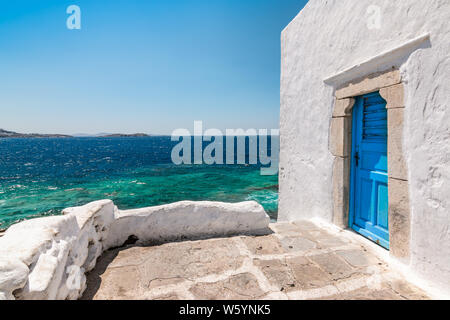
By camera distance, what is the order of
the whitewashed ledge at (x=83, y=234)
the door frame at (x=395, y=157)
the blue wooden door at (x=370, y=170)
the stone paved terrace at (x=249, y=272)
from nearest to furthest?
the whitewashed ledge at (x=83, y=234), the stone paved terrace at (x=249, y=272), the door frame at (x=395, y=157), the blue wooden door at (x=370, y=170)

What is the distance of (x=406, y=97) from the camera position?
2.41 metres

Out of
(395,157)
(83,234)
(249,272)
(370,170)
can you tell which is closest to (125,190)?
(83,234)

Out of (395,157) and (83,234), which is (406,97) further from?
(83,234)

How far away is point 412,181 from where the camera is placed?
236 cm

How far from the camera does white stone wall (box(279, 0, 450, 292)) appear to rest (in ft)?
6.81

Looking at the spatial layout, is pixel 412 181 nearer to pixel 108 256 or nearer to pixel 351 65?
pixel 351 65

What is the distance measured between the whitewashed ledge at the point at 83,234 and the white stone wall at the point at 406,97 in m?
1.61

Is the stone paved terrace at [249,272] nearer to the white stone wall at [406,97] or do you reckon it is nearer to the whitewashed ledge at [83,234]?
the whitewashed ledge at [83,234]

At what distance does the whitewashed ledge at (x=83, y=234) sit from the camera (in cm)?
140

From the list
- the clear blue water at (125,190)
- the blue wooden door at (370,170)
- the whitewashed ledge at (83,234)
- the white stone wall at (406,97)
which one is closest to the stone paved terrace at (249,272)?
the whitewashed ledge at (83,234)

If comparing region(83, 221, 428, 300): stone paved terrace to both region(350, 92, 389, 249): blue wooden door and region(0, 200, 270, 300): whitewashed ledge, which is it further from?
region(350, 92, 389, 249): blue wooden door

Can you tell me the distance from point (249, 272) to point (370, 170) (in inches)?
83.8

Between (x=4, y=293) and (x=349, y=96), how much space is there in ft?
12.7
